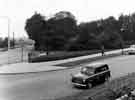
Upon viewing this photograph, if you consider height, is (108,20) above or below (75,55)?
above

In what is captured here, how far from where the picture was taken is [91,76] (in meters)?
13.0

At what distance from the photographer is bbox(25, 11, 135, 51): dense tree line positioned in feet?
131

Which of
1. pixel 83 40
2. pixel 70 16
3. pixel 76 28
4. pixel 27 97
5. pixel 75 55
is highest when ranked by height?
pixel 70 16

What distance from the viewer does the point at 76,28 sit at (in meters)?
46.0

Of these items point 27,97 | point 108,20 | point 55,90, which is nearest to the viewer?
point 27,97

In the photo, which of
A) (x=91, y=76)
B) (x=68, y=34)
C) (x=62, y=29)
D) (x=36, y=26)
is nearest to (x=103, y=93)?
(x=91, y=76)

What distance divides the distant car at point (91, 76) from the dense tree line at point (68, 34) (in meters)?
25.8

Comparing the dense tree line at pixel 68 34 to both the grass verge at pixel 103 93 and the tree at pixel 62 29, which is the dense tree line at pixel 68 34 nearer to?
the tree at pixel 62 29

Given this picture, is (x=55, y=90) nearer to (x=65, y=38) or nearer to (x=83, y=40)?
(x=83, y=40)

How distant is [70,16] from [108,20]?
1417cm

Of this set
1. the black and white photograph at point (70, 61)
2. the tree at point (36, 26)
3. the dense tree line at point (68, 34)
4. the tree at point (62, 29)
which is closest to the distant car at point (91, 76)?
the black and white photograph at point (70, 61)

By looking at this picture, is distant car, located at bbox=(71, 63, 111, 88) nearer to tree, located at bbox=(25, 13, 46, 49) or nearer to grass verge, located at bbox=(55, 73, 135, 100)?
grass verge, located at bbox=(55, 73, 135, 100)

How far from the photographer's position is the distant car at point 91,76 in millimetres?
12672

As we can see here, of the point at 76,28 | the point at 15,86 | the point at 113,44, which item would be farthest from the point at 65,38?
the point at 15,86
